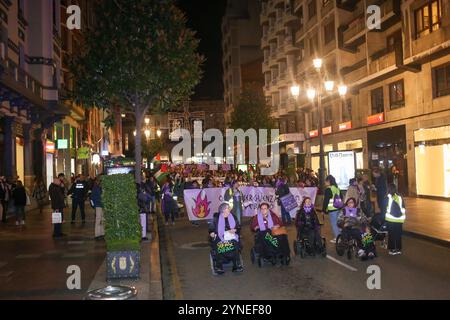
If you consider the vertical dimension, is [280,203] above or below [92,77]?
below

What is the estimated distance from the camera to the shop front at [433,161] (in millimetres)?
23984

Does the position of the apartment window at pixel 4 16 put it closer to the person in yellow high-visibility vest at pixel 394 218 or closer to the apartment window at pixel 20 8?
the apartment window at pixel 20 8

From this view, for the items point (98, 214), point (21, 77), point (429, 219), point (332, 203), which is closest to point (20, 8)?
point (21, 77)

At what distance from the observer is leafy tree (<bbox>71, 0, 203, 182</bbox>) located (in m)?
18.3

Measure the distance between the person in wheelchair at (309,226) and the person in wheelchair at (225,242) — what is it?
1.87 m

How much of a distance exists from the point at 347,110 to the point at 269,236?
26917 mm

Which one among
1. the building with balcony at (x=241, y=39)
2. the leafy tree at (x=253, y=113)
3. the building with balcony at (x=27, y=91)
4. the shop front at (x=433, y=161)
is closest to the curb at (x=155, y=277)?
the building with balcony at (x=27, y=91)

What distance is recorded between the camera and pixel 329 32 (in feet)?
123

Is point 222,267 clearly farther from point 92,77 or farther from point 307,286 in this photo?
point 92,77

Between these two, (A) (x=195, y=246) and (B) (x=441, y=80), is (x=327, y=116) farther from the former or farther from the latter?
(A) (x=195, y=246)
